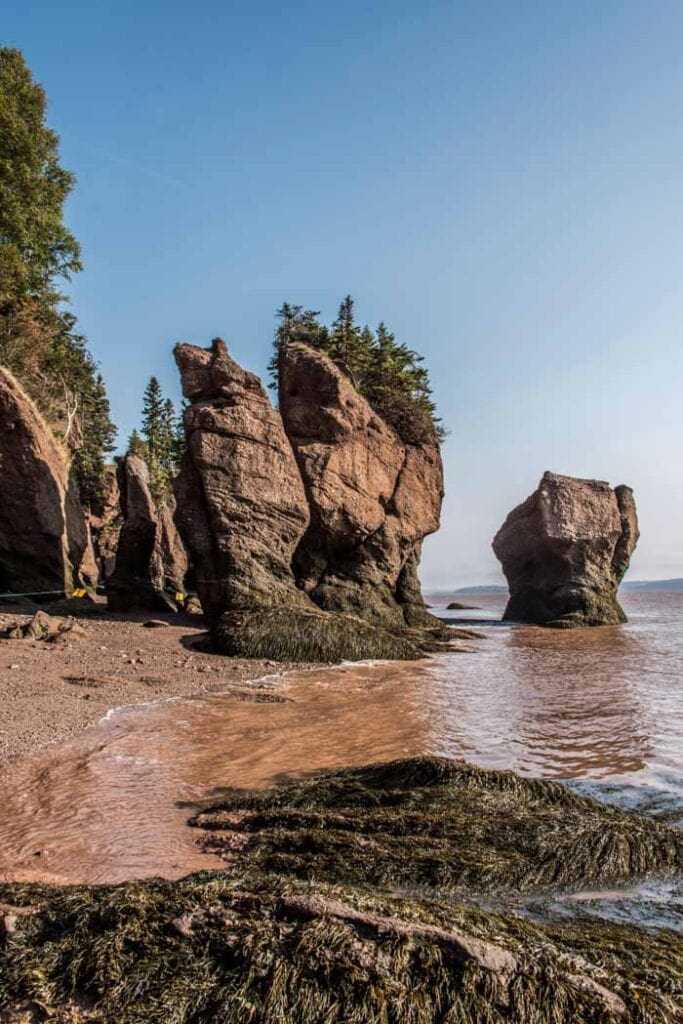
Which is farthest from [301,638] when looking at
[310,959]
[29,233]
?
[29,233]

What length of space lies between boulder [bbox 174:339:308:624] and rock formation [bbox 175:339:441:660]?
0.04 metres

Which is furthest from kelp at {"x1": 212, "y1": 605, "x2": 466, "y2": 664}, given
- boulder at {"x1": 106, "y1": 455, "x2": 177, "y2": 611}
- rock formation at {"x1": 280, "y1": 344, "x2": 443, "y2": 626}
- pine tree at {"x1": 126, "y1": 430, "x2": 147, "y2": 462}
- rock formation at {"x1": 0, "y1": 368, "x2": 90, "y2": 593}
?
pine tree at {"x1": 126, "y1": 430, "x2": 147, "y2": 462}

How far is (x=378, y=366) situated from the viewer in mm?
33062

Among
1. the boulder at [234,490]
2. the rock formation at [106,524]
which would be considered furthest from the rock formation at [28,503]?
the rock formation at [106,524]

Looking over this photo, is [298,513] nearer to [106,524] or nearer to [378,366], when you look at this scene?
[378,366]

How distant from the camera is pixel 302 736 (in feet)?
28.5

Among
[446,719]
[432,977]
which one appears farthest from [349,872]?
[446,719]

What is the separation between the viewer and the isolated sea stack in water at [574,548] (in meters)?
36.4

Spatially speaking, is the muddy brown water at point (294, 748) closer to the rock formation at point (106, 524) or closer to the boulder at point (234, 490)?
the boulder at point (234, 490)

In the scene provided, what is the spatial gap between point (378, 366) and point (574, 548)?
1749 cm

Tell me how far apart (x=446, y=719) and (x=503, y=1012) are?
26.1ft

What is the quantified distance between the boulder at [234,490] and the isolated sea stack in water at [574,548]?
22620mm

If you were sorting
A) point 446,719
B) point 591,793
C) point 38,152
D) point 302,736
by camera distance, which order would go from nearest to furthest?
1. point 591,793
2. point 302,736
3. point 446,719
4. point 38,152

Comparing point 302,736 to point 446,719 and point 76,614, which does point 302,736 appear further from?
point 76,614
